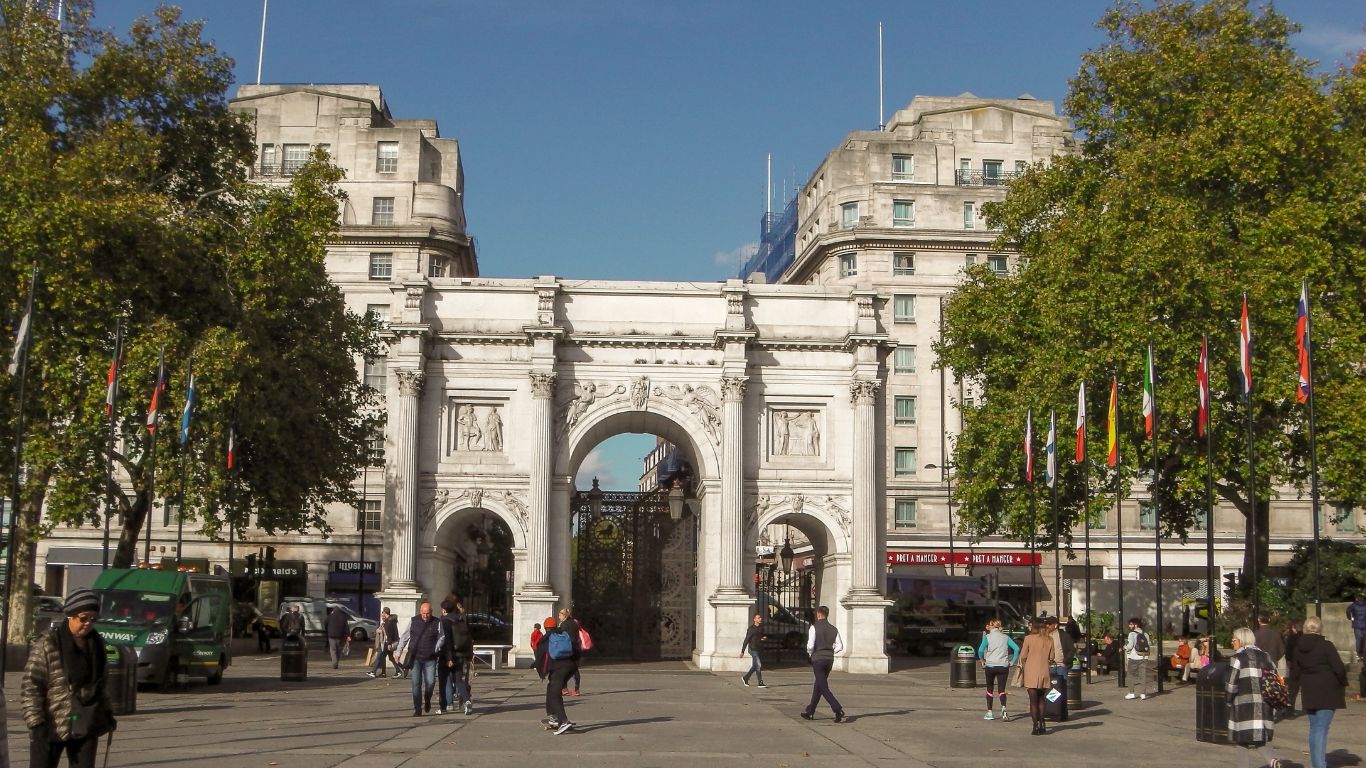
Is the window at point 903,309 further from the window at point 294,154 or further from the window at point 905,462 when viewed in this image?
the window at point 294,154

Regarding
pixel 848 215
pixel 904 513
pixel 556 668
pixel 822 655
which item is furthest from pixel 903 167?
pixel 556 668

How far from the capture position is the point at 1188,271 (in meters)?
38.2

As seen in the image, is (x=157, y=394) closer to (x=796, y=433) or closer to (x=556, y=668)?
(x=796, y=433)

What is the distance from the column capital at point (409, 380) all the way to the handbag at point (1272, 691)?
28.6 metres

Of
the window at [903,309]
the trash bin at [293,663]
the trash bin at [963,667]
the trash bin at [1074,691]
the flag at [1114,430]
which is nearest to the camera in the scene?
the trash bin at [1074,691]

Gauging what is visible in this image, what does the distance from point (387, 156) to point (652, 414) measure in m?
31.7

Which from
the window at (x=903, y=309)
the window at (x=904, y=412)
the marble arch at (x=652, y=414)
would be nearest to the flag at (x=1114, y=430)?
the marble arch at (x=652, y=414)

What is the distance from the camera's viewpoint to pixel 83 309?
36656 millimetres

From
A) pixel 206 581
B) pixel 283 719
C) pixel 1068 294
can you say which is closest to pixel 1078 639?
pixel 1068 294

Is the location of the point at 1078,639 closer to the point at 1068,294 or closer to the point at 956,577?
the point at 1068,294

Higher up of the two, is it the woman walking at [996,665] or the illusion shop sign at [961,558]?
the illusion shop sign at [961,558]

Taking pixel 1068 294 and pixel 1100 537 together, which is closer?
pixel 1068 294

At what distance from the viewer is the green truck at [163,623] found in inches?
1131

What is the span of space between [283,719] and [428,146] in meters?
50.6
